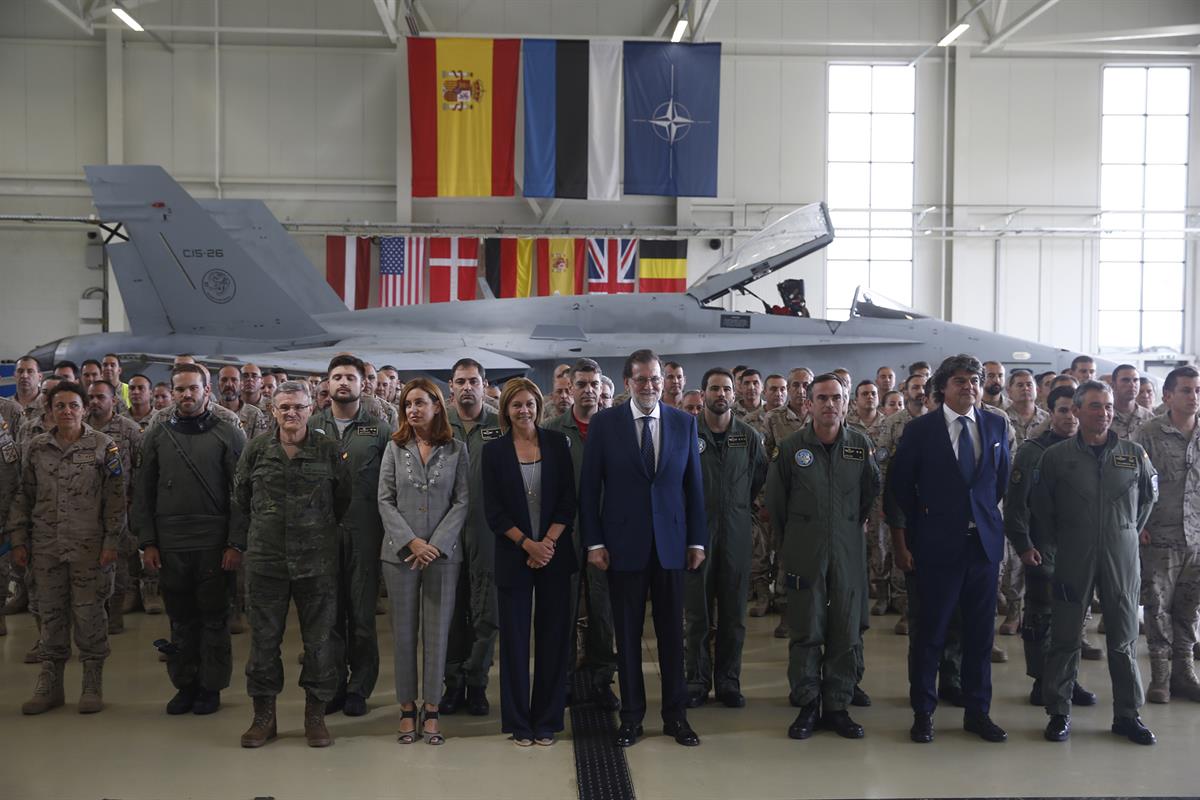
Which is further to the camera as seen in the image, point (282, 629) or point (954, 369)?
point (954, 369)

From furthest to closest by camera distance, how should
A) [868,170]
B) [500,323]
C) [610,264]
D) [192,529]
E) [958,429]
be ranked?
1. [868,170]
2. [610,264]
3. [500,323]
4. [192,529]
5. [958,429]

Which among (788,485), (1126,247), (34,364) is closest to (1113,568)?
(788,485)

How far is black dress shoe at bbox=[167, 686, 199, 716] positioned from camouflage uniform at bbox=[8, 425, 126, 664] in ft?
1.66

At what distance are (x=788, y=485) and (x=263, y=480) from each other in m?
2.83

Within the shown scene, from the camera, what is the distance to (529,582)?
4762 millimetres

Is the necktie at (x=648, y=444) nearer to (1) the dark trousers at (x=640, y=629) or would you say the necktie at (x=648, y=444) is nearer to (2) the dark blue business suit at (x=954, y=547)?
(1) the dark trousers at (x=640, y=629)

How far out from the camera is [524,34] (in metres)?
21.6

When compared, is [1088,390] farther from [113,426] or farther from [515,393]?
[113,426]

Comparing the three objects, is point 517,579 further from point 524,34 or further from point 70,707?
point 524,34

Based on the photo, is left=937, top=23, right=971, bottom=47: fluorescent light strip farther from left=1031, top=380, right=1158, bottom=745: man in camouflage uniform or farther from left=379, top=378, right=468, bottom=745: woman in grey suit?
left=379, top=378, right=468, bottom=745: woman in grey suit

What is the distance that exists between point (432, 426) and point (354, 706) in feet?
5.71

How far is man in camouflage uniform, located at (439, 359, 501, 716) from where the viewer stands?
5289mm

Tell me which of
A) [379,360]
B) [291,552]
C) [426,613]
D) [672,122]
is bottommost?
[426,613]

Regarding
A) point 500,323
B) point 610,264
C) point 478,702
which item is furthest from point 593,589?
point 610,264
